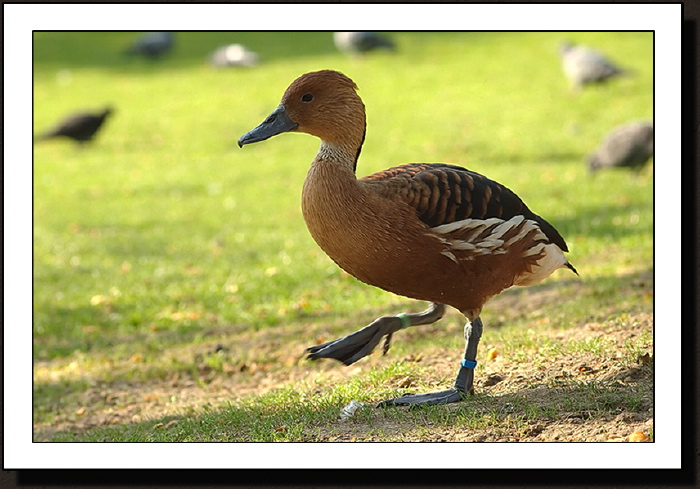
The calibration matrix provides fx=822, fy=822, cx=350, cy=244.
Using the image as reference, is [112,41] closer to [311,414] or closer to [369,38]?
[369,38]

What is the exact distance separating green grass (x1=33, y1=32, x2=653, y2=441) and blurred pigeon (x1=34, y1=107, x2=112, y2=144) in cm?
43

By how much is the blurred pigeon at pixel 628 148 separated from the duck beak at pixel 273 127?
8623 mm

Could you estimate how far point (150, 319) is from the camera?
26.5 feet

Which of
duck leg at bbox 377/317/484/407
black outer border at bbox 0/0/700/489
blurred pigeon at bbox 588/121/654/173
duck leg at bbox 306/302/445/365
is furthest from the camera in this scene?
blurred pigeon at bbox 588/121/654/173

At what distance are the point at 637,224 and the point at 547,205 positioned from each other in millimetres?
1373

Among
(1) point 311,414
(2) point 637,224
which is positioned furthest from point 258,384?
(2) point 637,224

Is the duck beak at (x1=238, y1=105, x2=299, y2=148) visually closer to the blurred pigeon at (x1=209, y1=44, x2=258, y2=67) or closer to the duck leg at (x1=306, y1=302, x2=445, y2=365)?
the duck leg at (x1=306, y1=302, x2=445, y2=365)

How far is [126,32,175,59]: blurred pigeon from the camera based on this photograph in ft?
63.5

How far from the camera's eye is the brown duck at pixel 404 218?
4.30 metres

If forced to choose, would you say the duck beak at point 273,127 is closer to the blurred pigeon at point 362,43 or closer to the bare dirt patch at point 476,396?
the bare dirt patch at point 476,396

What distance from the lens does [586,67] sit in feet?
50.8

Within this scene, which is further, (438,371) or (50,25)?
(438,371)

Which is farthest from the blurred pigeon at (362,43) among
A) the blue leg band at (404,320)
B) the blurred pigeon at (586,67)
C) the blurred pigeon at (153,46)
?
the blue leg band at (404,320)

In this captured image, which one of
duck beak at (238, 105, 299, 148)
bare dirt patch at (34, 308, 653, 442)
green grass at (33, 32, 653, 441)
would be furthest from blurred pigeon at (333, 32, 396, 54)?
duck beak at (238, 105, 299, 148)
